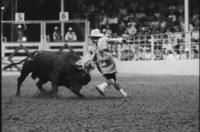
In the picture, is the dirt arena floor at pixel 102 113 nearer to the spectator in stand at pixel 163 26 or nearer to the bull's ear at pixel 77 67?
the bull's ear at pixel 77 67

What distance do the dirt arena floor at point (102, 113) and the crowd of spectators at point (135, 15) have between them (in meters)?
14.4

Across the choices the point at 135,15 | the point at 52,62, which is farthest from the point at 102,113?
the point at 135,15

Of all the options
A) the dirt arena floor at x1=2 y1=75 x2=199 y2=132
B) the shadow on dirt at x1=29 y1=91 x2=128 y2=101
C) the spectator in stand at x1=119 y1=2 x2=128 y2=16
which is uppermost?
the spectator in stand at x1=119 y1=2 x2=128 y2=16

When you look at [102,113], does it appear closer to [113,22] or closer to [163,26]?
[163,26]

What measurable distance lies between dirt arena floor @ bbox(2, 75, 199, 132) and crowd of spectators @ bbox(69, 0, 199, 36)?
565 inches

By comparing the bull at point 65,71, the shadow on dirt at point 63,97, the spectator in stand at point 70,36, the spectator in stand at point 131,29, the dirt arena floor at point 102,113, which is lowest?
the shadow on dirt at point 63,97

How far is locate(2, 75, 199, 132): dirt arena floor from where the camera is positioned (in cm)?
916

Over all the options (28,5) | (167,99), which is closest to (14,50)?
(28,5)

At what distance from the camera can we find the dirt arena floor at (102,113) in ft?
30.0

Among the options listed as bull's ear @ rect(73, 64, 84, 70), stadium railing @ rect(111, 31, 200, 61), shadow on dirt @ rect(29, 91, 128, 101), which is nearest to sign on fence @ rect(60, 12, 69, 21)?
stadium railing @ rect(111, 31, 200, 61)

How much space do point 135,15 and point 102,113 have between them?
21.6m

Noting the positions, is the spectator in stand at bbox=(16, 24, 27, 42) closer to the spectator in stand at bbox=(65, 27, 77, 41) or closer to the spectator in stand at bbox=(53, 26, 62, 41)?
the spectator in stand at bbox=(53, 26, 62, 41)

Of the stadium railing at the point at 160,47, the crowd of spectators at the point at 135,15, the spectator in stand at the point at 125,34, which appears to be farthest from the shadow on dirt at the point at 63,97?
the crowd of spectators at the point at 135,15

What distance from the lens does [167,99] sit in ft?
47.8
